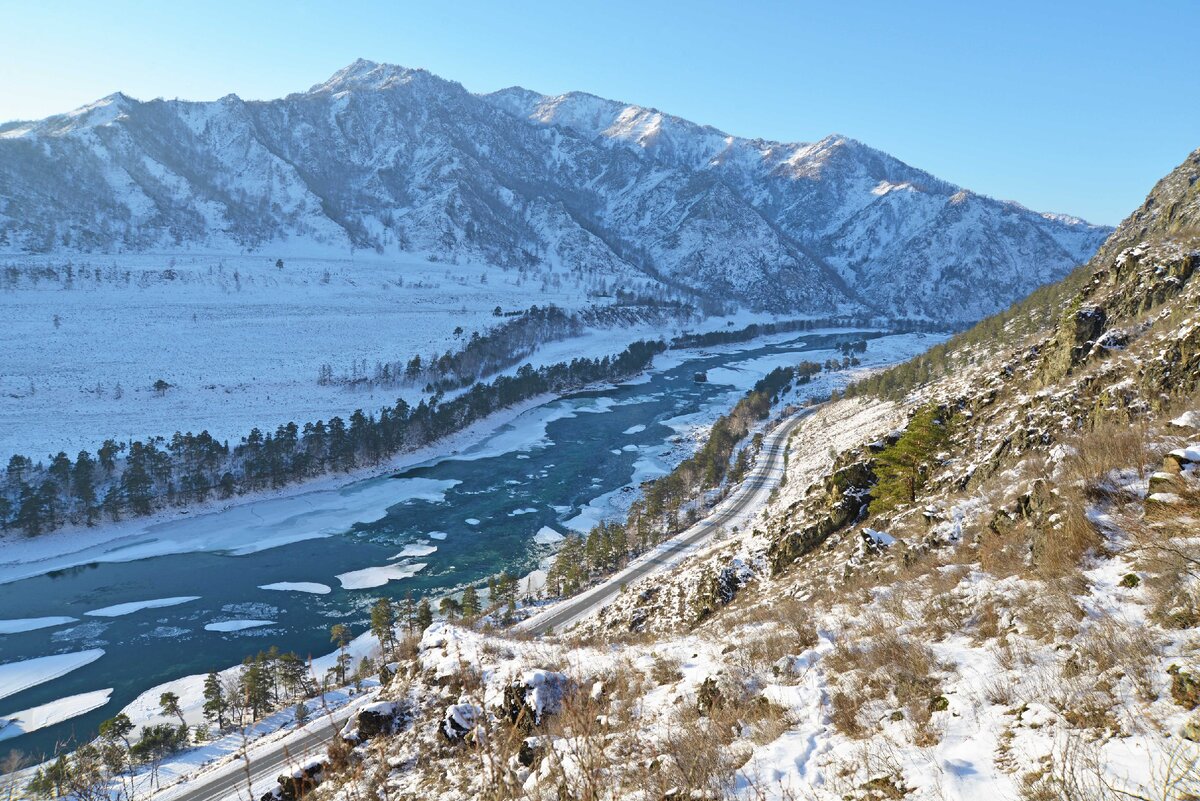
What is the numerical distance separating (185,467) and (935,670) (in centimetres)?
6959

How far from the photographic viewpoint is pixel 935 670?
6.06m

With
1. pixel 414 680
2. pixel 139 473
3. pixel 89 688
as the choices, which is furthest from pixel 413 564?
pixel 414 680

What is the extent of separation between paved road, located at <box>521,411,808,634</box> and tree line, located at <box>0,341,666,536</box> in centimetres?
3881

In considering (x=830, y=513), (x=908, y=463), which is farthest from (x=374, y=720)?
(x=908, y=463)

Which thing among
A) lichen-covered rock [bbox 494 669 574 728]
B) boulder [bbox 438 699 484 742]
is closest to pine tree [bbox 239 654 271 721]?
boulder [bbox 438 699 484 742]

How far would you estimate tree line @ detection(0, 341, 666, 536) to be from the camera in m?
51.0

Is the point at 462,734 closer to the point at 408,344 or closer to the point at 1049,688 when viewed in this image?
the point at 1049,688

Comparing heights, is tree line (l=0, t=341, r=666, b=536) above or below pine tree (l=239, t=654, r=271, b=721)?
above

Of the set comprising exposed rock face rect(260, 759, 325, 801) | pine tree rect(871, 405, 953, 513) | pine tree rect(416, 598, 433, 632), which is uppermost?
pine tree rect(871, 405, 953, 513)

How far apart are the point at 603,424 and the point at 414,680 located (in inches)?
2940

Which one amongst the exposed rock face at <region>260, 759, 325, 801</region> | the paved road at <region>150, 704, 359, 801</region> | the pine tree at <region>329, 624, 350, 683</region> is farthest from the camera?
the pine tree at <region>329, 624, 350, 683</region>

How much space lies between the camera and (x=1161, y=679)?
4156mm

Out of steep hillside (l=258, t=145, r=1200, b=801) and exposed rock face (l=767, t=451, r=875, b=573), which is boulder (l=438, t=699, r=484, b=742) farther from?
exposed rock face (l=767, t=451, r=875, b=573)

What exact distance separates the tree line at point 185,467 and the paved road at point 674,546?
38806 mm
